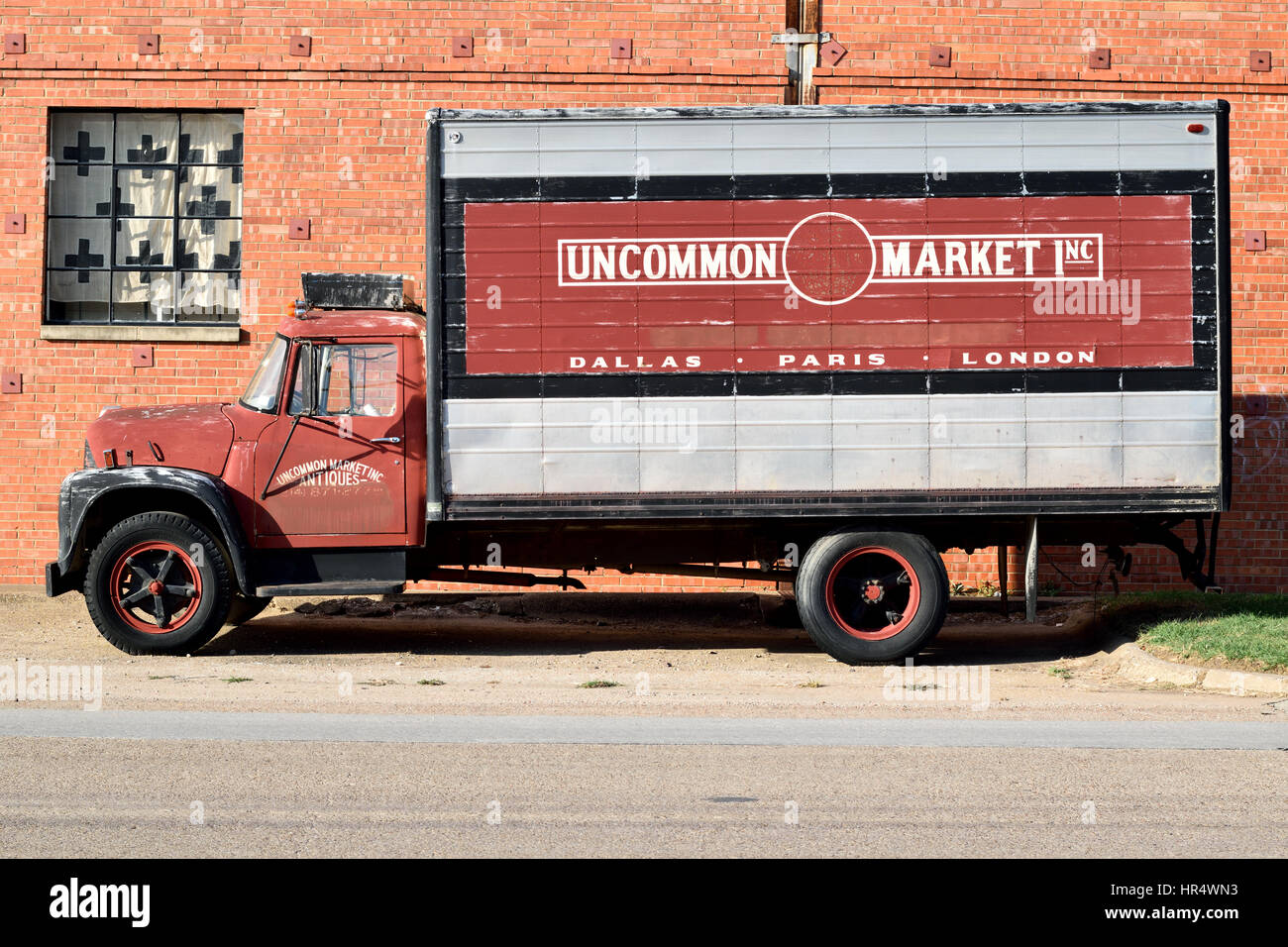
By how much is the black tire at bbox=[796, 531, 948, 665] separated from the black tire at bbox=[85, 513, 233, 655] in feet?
14.6

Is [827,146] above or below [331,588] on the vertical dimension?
above

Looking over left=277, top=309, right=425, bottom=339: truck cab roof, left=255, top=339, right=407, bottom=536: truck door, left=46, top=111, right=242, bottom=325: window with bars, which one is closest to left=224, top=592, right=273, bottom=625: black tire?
left=255, top=339, right=407, bottom=536: truck door

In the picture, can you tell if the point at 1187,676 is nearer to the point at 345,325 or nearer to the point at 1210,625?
the point at 1210,625

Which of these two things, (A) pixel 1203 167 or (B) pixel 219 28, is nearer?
(A) pixel 1203 167

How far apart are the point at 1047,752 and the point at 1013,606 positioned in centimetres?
607

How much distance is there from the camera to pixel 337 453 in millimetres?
10242

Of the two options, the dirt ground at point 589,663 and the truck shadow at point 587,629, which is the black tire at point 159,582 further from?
the truck shadow at point 587,629

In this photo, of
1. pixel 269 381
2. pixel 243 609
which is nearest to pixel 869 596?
pixel 269 381

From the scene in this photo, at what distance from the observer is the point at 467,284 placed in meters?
10.1

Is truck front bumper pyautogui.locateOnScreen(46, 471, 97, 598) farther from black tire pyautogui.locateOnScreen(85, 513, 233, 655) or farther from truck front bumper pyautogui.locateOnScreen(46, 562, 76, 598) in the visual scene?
black tire pyautogui.locateOnScreen(85, 513, 233, 655)

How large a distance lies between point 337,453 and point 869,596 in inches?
165
